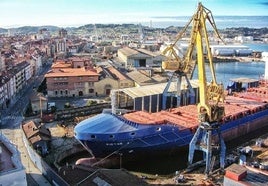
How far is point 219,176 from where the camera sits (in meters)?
15.5

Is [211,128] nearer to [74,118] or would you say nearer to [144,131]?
[144,131]

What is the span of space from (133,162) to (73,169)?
4657 mm

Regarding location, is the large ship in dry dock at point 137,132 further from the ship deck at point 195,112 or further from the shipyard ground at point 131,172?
the shipyard ground at point 131,172

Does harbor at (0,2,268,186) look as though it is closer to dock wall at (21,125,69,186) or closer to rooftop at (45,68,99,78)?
dock wall at (21,125,69,186)

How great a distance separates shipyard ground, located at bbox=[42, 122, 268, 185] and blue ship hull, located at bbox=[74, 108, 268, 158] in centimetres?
129

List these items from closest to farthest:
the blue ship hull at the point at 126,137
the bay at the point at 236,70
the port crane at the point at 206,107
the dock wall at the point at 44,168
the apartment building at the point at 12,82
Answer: the dock wall at the point at 44,168 → the port crane at the point at 206,107 → the blue ship hull at the point at 126,137 → the apartment building at the point at 12,82 → the bay at the point at 236,70

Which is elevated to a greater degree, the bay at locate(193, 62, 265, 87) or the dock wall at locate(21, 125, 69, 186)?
the bay at locate(193, 62, 265, 87)

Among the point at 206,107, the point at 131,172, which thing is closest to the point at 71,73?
the point at 131,172

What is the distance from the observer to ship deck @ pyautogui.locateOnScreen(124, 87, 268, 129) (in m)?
18.9

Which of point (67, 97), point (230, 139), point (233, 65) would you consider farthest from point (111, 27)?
point (230, 139)

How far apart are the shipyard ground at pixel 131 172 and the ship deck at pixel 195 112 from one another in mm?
1666

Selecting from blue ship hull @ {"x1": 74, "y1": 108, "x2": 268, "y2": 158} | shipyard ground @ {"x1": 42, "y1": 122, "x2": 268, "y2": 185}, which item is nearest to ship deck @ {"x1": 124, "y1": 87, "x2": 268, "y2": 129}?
blue ship hull @ {"x1": 74, "y1": 108, "x2": 268, "y2": 158}

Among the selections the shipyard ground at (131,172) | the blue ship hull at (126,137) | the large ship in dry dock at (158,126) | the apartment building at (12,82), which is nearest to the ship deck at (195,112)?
the large ship in dry dock at (158,126)

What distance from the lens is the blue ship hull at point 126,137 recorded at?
16688 millimetres
